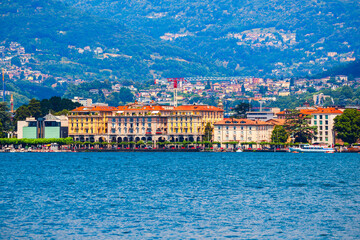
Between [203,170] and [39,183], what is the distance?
75.8 feet

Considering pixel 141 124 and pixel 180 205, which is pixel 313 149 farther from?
pixel 180 205

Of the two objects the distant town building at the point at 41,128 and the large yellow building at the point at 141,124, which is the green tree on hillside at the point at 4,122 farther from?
the large yellow building at the point at 141,124

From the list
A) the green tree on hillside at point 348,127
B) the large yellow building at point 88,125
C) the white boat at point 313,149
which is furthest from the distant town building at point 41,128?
the green tree on hillside at point 348,127

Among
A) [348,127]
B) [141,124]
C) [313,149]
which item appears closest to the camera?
[348,127]

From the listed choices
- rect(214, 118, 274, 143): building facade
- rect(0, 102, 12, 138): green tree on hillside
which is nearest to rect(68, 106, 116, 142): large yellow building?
rect(0, 102, 12, 138): green tree on hillside

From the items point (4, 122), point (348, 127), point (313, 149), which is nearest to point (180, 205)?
point (348, 127)

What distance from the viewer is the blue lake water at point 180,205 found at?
43.6m

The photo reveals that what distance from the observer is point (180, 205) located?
53406 mm

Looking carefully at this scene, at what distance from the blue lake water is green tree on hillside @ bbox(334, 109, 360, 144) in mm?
54598

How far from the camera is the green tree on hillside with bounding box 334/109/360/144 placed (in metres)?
138

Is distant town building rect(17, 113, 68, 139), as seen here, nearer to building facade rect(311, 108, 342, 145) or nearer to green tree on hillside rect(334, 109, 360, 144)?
building facade rect(311, 108, 342, 145)

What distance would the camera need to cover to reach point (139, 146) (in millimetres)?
152375

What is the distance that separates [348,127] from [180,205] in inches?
3511

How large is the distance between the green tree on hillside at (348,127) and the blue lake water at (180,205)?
5460cm
